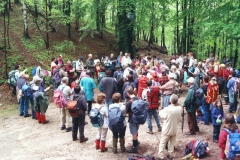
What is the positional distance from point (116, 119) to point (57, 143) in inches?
111

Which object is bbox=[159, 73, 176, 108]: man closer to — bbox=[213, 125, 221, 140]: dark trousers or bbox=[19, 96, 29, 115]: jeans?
bbox=[213, 125, 221, 140]: dark trousers

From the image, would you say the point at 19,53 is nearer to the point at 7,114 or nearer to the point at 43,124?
the point at 7,114

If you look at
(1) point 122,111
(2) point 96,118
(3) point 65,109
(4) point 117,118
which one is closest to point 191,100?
(1) point 122,111

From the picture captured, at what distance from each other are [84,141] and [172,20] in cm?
1484

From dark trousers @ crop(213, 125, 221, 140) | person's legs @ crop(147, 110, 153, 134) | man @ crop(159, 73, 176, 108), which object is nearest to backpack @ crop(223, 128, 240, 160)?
dark trousers @ crop(213, 125, 221, 140)

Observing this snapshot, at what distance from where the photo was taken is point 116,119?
6.90 metres

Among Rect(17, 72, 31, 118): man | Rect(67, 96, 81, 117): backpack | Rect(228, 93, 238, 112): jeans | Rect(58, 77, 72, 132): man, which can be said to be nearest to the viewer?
Rect(67, 96, 81, 117): backpack

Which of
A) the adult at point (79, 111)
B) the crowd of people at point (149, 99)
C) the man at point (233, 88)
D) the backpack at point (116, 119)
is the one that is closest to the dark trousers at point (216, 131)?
the crowd of people at point (149, 99)

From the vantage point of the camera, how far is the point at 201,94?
8180mm

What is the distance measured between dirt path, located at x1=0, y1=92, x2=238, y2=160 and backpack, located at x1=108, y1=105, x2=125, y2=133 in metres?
0.95

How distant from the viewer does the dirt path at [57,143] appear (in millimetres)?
7543

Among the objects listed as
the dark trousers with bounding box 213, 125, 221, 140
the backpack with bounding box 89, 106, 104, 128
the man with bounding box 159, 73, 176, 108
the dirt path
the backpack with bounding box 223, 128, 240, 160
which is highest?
the man with bounding box 159, 73, 176, 108

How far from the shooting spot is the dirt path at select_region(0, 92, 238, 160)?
7543mm

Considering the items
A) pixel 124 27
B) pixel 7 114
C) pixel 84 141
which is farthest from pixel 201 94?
pixel 124 27
